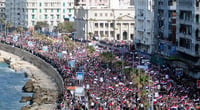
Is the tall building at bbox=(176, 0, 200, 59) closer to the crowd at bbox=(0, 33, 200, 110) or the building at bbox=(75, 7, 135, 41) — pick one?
the crowd at bbox=(0, 33, 200, 110)

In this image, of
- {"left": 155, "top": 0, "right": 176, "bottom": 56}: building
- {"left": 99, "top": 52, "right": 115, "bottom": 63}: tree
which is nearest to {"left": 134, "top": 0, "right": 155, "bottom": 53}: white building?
{"left": 155, "top": 0, "right": 176, "bottom": 56}: building

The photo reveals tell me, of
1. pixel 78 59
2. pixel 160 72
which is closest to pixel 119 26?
pixel 78 59

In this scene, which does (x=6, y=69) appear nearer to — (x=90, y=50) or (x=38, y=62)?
(x=38, y=62)

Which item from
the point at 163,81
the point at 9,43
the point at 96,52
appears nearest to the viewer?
the point at 163,81

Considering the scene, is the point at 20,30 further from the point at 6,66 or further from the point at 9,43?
the point at 6,66

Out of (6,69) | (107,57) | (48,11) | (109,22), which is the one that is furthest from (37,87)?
(48,11)

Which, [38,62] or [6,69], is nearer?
[38,62]
